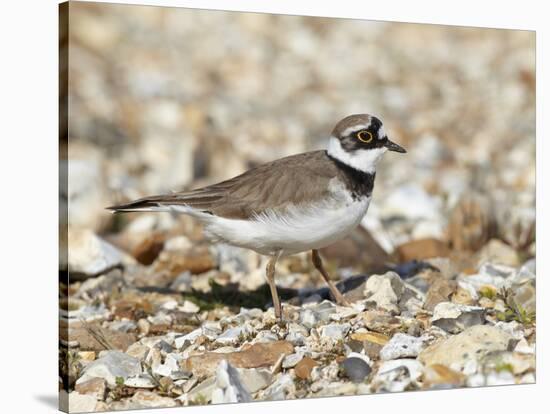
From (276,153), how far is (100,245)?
3.72 meters

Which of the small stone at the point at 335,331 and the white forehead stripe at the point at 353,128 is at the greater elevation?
the white forehead stripe at the point at 353,128

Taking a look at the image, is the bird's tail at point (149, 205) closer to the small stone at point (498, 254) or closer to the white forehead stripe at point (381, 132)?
the white forehead stripe at point (381, 132)

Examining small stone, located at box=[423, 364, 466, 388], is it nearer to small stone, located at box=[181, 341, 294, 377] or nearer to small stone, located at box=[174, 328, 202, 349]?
small stone, located at box=[181, 341, 294, 377]

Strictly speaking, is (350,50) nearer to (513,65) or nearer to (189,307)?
(513,65)

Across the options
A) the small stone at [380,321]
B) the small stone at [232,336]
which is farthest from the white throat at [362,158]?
the small stone at [232,336]

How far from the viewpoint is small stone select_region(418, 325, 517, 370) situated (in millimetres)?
6328

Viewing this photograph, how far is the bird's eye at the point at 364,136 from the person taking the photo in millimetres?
6910

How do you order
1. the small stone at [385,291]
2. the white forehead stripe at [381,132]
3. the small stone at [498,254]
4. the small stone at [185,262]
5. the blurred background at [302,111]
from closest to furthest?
1. the white forehead stripe at [381,132]
2. the small stone at [385,291]
3. the small stone at [185,262]
4. the small stone at [498,254]
5. the blurred background at [302,111]

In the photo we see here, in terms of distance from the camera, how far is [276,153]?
11602 mm

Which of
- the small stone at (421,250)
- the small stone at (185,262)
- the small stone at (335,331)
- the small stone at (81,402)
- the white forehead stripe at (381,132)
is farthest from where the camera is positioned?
the small stone at (421,250)

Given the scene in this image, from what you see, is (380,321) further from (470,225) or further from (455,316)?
(470,225)

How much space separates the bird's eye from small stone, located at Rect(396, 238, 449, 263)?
2513 millimetres

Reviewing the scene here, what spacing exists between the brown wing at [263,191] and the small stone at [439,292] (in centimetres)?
128

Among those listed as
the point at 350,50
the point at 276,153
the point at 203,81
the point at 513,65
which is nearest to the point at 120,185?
the point at 276,153
